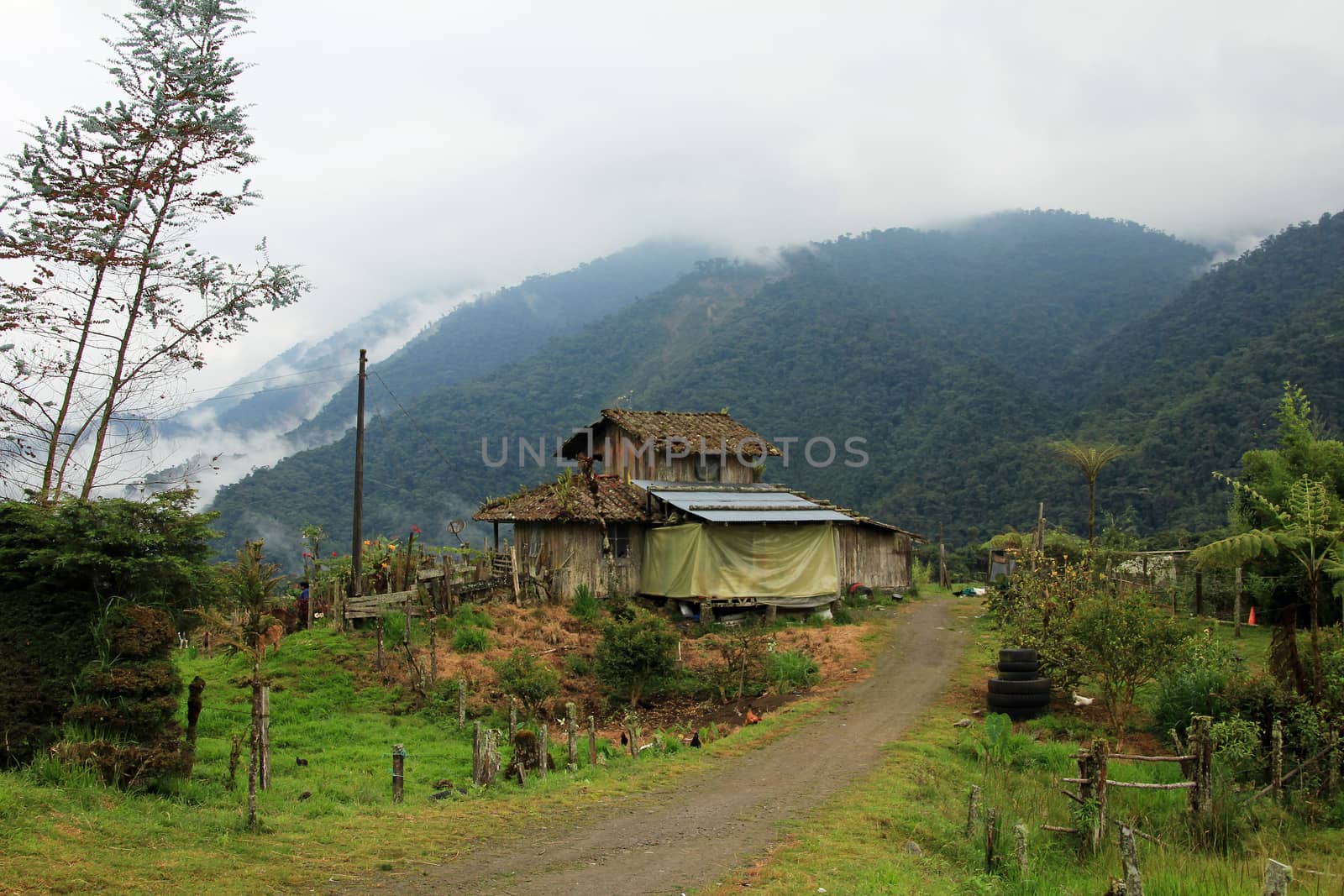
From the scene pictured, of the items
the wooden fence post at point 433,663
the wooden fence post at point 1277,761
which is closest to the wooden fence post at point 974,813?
the wooden fence post at point 1277,761

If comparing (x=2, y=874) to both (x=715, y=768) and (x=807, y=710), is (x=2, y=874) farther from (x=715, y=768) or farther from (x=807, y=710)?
(x=807, y=710)

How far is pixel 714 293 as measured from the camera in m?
98.9

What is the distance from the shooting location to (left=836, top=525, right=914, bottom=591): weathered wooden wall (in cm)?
3059

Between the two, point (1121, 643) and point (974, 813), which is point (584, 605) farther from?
point (974, 813)

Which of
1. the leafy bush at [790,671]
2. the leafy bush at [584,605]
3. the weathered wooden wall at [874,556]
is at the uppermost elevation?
A: the weathered wooden wall at [874,556]

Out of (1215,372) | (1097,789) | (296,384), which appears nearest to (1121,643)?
(1097,789)

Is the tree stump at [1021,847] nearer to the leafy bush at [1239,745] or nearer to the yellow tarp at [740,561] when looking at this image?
the leafy bush at [1239,745]

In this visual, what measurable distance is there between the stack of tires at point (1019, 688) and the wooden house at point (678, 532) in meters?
10.3

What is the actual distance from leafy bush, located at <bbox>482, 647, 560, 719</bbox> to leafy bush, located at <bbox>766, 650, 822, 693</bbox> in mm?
4756

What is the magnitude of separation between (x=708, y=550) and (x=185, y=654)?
13431 millimetres

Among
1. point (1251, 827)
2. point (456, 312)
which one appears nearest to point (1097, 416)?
point (1251, 827)

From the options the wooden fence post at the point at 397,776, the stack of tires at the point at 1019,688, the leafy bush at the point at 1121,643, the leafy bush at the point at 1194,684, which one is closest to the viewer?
the wooden fence post at the point at 397,776

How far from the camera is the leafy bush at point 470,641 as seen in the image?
65.9 feet

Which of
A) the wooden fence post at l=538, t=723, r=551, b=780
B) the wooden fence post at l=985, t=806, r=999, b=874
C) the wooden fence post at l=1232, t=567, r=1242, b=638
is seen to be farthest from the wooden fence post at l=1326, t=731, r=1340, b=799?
the wooden fence post at l=538, t=723, r=551, b=780
